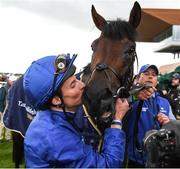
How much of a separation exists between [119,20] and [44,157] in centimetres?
189

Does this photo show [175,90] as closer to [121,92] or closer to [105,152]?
[121,92]

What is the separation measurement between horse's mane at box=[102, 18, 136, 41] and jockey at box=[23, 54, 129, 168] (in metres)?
1.26

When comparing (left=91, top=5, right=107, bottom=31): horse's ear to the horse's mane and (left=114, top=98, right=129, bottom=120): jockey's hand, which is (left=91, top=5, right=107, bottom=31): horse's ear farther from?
(left=114, top=98, right=129, bottom=120): jockey's hand

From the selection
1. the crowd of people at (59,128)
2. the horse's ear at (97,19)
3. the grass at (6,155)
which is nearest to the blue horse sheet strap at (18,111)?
the grass at (6,155)

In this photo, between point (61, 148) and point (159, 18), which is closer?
point (61, 148)

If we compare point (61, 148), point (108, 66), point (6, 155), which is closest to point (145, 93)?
point (108, 66)

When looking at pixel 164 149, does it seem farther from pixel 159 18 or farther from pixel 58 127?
pixel 159 18

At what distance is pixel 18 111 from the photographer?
5.70m

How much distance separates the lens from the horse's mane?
10.9ft

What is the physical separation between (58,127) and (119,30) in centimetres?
158

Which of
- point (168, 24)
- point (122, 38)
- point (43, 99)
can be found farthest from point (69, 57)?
point (168, 24)

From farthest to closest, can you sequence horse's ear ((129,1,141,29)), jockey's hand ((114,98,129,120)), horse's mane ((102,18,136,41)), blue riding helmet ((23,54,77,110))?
horse's ear ((129,1,141,29)) → horse's mane ((102,18,136,41)) → jockey's hand ((114,98,129,120)) → blue riding helmet ((23,54,77,110))

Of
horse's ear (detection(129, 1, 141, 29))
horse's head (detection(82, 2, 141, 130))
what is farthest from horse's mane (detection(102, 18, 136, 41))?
horse's ear (detection(129, 1, 141, 29))

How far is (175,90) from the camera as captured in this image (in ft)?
27.2
